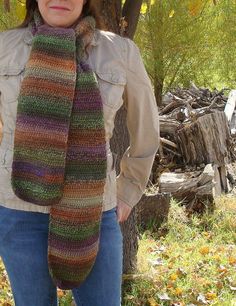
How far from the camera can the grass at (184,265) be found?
3477mm

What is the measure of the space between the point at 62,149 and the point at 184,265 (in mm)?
2582

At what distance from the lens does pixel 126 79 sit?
6.17 ft

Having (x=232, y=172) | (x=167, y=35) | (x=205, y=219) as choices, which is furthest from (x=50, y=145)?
(x=167, y=35)

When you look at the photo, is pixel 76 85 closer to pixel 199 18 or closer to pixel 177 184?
pixel 177 184

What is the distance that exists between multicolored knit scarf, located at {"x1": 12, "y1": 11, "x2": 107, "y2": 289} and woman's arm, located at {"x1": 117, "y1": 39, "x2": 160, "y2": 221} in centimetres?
18

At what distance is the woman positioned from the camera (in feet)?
5.69

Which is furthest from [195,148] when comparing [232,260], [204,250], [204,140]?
[232,260]

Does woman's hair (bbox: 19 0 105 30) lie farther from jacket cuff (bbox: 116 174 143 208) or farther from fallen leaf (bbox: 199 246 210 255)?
fallen leaf (bbox: 199 246 210 255)

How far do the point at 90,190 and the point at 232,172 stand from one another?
5745 millimetres

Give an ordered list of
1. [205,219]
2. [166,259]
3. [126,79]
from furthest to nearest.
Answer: [205,219] < [166,259] < [126,79]

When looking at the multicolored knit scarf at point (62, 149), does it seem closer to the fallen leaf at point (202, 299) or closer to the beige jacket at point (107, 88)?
the beige jacket at point (107, 88)

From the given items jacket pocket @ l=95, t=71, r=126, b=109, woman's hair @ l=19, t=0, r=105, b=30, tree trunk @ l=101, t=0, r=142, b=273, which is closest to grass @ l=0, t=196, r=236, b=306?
tree trunk @ l=101, t=0, r=142, b=273

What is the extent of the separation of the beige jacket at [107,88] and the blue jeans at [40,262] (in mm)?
48

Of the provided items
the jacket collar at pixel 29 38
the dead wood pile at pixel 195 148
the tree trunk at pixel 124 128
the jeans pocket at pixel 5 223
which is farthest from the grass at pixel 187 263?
the jacket collar at pixel 29 38
